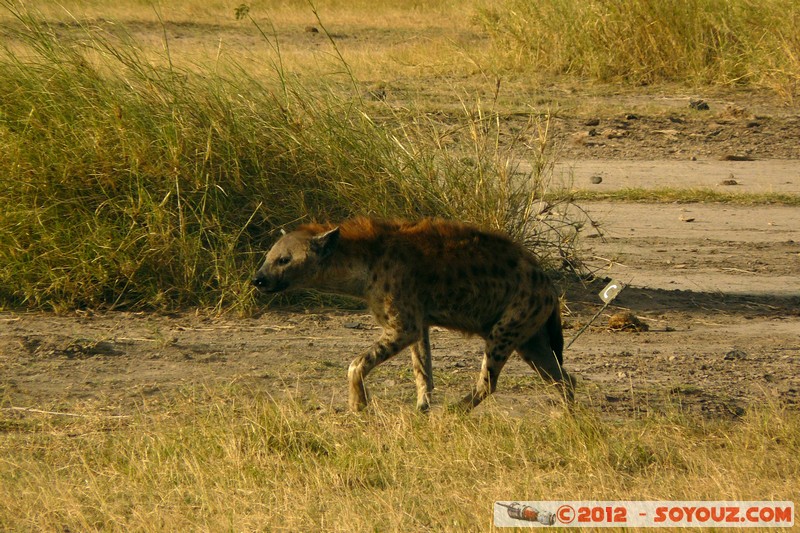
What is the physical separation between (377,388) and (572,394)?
3.39ft

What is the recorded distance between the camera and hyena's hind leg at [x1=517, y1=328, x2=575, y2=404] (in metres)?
5.82

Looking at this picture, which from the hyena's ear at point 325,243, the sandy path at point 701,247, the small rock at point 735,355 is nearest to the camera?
the hyena's ear at point 325,243

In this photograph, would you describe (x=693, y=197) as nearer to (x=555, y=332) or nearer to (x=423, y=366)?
(x=555, y=332)

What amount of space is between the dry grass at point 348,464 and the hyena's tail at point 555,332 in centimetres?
36

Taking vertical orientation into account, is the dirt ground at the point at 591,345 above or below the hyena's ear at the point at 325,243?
below

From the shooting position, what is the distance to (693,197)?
11070 mm

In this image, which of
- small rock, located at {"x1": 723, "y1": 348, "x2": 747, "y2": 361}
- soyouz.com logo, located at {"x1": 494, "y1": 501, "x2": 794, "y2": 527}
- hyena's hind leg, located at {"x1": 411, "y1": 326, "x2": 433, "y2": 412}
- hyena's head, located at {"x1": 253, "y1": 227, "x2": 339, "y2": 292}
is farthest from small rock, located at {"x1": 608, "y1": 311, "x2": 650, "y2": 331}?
soyouz.com logo, located at {"x1": 494, "y1": 501, "x2": 794, "y2": 527}

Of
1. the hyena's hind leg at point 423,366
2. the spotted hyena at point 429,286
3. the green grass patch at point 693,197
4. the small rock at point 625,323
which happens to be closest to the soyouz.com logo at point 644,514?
the spotted hyena at point 429,286

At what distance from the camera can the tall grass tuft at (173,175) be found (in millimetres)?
7480

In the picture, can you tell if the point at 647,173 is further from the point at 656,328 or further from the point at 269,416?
the point at 269,416

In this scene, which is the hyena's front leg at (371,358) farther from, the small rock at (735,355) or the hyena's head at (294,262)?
the small rock at (735,355)

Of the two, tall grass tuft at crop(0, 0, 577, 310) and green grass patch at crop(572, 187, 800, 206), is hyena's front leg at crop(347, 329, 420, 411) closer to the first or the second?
tall grass tuft at crop(0, 0, 577, 310)

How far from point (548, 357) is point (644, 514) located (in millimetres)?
1451

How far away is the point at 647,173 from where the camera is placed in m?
12.1
